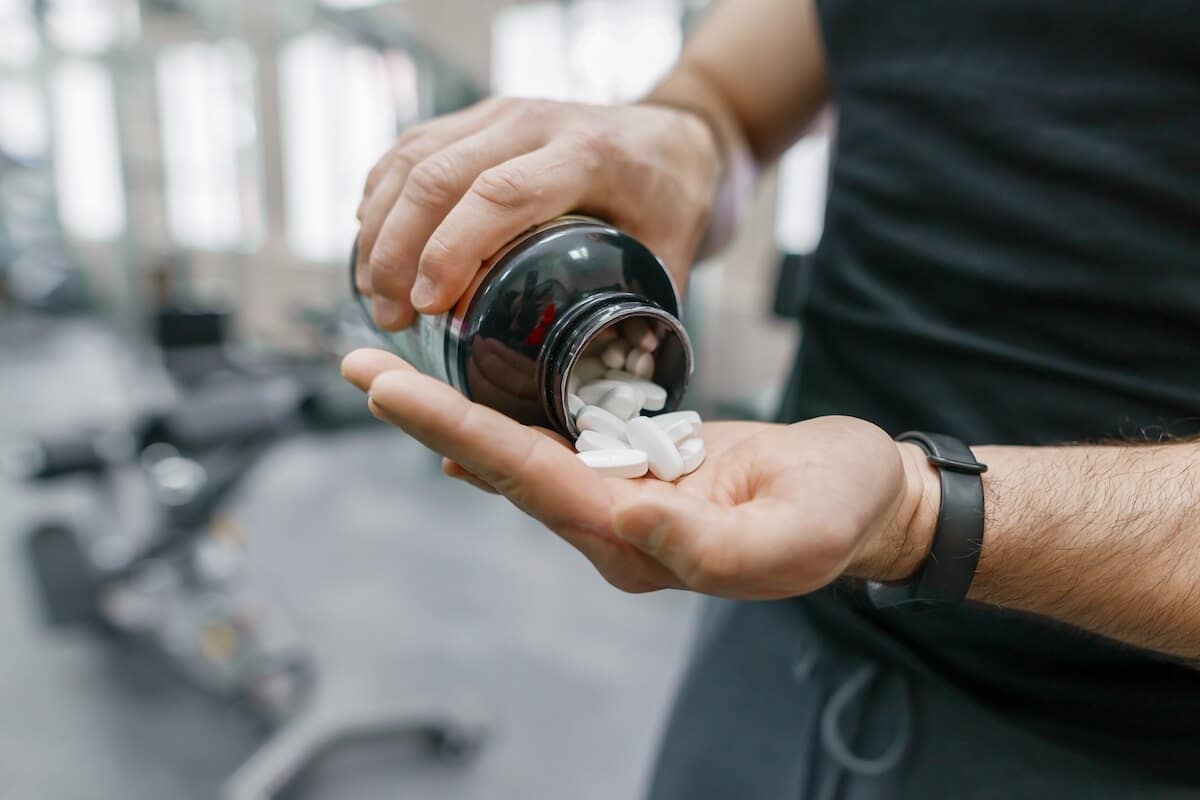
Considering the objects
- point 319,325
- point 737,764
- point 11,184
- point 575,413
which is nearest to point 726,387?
point 319,325

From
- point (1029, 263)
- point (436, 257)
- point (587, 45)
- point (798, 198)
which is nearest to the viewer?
point (436, 257)

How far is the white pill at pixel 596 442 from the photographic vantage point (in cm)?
41

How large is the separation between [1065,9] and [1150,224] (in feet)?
0.56

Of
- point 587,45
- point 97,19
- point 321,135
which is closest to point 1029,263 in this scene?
point 587,45

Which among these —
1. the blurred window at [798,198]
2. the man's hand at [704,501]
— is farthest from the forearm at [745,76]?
the blurred window at [798,198]

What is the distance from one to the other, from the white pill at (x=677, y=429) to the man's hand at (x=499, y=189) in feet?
0.47

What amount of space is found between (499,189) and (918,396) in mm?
361

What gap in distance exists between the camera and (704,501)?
0.32 m

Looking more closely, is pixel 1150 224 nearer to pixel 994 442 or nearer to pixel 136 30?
pixel 994 442

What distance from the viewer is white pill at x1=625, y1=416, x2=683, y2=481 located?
410 mm

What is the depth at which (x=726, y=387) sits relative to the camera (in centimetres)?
353

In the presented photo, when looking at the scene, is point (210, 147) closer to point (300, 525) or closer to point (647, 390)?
point (300, 525)

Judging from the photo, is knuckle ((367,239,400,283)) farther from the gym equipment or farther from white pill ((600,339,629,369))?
the gym equipment

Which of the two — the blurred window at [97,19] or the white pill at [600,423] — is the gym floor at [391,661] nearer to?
the white pill at [600,423]
